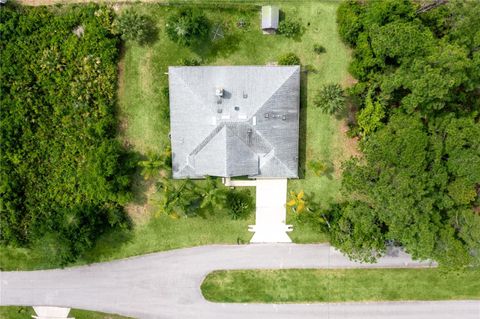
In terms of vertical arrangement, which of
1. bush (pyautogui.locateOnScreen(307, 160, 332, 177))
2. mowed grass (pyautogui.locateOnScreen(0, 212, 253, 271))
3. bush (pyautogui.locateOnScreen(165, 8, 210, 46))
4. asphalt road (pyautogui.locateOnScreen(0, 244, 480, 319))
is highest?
bush (pyautogui.locateOnScreen(165, 8, 210, 46))

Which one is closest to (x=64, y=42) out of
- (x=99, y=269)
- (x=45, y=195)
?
(x=45, y=195)

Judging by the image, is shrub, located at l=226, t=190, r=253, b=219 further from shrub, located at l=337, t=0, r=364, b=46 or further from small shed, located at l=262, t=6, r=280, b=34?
shrub, located at l=337, t=0, r=364, b=46

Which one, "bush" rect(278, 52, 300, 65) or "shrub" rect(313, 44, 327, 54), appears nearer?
"bush" rect(278, 52, 300, 65)

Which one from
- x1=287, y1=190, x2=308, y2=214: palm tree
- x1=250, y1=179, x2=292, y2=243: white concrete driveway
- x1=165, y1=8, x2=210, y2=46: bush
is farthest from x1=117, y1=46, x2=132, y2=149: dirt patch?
x1=287, y1=190, x2=308, y2=214: palm tree

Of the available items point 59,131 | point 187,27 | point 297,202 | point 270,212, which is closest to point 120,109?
point 59,131

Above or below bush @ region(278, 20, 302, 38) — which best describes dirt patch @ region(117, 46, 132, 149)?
below

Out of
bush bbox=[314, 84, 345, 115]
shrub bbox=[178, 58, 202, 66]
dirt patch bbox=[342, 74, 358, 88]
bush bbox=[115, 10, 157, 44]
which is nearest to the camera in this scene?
bush bbox=[115, 10, 157, 44]

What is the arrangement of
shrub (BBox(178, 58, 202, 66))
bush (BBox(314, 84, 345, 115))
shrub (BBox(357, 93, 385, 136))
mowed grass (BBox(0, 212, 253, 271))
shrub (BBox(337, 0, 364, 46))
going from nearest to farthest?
shrub (BBox(357, 93, 385, 136)) < shrub (BBox(337, 0, 364, 46)) < bush (BBox(314, 84, 345, 115)) < shrub (BBox(178, 58, 202, 66)) < mowed grass (BBox(0, 212, 253, 271))

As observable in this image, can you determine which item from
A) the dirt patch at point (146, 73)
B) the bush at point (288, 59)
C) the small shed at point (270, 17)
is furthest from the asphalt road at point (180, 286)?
the small shed at point (270, 17)
